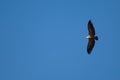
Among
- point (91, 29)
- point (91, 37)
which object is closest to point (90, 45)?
point (91, 37)

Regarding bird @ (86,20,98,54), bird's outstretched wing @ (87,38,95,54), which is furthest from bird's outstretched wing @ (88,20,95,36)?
bird's outstretched wing @ (87,38,95,54)

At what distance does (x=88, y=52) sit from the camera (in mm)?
69188

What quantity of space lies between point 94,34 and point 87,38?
80cm

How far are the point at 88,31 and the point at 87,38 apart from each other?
713 millimetres

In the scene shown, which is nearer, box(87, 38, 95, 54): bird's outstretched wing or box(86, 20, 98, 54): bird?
box(86, 20, 98, 54): bird

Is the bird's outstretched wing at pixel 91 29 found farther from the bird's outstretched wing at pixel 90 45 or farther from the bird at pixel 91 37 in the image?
the bird's outstretched wing at pixel 90 45

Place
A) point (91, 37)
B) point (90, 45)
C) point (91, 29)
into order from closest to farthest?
1. point (91, 29)
2. point (91, 37)
3. point (90, 45)

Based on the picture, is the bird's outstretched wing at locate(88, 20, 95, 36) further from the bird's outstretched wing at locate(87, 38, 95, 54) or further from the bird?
the bird's outstretched wing at locate(87, 38, 95, 54)

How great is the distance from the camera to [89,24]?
6812 centimetres

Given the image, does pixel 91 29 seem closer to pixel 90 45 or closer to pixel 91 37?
pixel 91 37

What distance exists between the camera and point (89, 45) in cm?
6919

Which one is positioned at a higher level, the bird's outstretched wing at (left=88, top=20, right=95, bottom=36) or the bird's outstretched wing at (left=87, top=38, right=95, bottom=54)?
the bird's outstretched wing at (left=88, top=20, right=95, bottom=36)

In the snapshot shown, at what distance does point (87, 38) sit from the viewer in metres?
69.1

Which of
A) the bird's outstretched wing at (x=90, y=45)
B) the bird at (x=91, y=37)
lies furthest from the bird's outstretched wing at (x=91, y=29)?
the bird's outstretched wing at (x=90, y=45)
